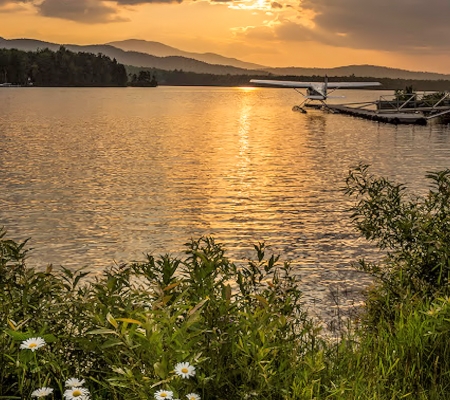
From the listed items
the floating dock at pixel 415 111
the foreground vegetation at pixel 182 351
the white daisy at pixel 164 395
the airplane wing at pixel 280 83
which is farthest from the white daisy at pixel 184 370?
the airplane wing at pixel 280 83

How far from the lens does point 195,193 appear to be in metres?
22.6

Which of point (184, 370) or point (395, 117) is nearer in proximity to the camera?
point (184, 370)

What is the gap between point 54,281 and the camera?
205 inches

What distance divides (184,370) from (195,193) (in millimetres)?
19305

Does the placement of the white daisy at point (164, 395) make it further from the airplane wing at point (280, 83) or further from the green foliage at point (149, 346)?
the airplane wing at point (280, 83)

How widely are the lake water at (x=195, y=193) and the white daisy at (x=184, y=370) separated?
25.2 ft

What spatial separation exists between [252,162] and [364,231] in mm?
25871

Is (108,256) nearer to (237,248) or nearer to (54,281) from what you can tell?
(237,248)

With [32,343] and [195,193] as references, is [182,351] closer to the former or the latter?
[32,343]

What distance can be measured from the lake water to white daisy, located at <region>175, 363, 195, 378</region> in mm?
7691

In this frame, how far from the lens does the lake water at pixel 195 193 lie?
14352 mm

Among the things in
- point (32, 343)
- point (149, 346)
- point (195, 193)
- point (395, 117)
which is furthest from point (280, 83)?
point (32, 343)

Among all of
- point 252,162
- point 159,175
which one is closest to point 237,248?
point 159,175

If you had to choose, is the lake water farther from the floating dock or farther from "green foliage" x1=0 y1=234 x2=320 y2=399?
the floating dock
